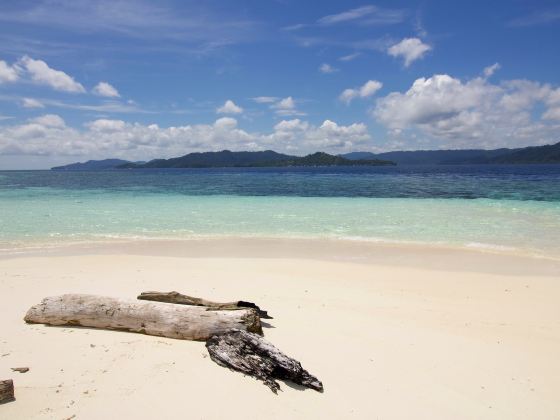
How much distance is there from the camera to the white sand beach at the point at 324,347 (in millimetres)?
4602

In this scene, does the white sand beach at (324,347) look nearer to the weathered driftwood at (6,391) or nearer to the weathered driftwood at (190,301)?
the weathered driftwood at (6,391)

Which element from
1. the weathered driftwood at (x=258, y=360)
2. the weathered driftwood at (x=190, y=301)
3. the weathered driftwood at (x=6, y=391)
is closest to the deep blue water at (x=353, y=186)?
the weathered driftwood at (x=190, y=301)

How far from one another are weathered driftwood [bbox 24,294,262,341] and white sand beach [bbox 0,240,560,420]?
168 mm

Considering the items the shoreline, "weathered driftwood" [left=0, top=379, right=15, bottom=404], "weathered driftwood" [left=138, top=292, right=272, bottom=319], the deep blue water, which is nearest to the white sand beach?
"weathered driftwood" [left=0, top=379, right=15, bottom=404]

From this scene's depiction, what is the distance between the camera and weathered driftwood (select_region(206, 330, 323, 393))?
498 centimetres

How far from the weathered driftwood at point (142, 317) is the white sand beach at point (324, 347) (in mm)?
168

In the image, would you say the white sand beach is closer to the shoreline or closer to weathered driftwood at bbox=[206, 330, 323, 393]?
weathered driftwood at bbox=[206, 330, 323, 393]

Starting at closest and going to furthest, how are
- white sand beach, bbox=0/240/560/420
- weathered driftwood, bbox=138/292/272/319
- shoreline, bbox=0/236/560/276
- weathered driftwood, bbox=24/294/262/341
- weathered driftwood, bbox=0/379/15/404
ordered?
weathered driftwood, bbox=0/379/15/404 → white sand beach, bbox=0/240/560/420 → weathered driftwood, bbox=24/294/262/341 → weathered driftwood, bbox=138/292/272/319 → shoreline, bbox=0/236/560/276

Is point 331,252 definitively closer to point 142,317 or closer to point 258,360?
point 142,317

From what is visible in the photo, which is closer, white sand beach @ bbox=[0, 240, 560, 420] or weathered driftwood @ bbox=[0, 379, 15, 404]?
weathered driftwood @ bbox=[0, 379, 15, 404]

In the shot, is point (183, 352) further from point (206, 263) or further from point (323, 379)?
point (206, 263)

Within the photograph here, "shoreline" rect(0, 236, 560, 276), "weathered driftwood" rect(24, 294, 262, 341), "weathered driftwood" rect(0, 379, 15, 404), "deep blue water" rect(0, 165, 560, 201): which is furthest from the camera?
"deep blue water" rect(0, 165, 560, 201)

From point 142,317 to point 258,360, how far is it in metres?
2.24

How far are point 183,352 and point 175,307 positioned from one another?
899 mm
